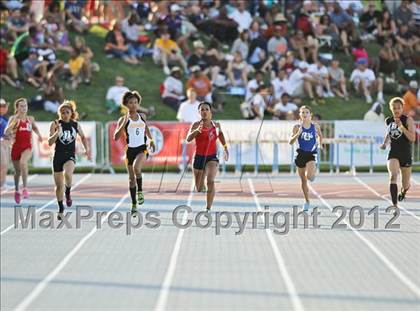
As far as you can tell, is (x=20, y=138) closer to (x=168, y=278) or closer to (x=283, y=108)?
(x=168, y=278)

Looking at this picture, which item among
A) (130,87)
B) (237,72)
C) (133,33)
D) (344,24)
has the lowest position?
(130,87)

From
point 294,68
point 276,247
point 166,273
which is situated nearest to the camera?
point 166,273

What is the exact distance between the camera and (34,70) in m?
29.8

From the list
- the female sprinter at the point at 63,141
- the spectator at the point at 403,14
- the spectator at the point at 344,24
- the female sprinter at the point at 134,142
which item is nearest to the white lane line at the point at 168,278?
the female sprinter at the point at 134,142

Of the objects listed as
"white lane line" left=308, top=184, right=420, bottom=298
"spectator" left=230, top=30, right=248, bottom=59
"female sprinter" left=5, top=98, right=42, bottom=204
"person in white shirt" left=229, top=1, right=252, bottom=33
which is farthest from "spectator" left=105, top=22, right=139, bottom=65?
"white lane line" left=308, top=184, right=420, bottom=298

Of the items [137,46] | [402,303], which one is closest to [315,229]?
[402,303]

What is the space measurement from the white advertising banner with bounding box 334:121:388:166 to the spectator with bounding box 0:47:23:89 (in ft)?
28.1

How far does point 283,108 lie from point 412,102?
3.51 m

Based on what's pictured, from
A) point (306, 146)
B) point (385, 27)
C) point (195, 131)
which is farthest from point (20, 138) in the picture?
point (385, 27)

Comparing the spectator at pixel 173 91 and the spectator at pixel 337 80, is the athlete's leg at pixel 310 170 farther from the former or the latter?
the spectator at pixel 337 80

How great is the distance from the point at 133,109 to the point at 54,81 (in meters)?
11.9

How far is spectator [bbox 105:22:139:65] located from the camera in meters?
31.6

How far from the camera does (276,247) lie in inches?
606

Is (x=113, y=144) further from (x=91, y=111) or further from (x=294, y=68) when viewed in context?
(x=294, y=68)
